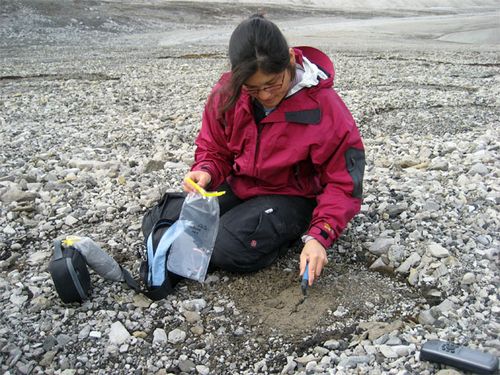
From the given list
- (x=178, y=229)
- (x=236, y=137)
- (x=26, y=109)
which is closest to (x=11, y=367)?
(x=178, y=229)

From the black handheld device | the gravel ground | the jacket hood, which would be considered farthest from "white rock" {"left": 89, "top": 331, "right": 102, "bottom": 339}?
the jacket hood

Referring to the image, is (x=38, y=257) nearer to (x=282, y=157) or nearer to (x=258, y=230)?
(x=258, y=230)

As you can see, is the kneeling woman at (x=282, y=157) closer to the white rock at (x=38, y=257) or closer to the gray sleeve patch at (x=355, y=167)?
the gray sleeve patch at (x=355, y=167)

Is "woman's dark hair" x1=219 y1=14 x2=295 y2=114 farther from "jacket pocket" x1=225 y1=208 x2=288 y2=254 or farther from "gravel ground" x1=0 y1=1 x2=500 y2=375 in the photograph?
"gravel ground" x1=0 y1=1 x2=500 y2=375

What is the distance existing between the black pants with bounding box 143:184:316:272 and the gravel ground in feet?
0.50

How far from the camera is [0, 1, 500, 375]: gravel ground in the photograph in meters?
3.07

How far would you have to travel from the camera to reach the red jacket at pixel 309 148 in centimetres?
350

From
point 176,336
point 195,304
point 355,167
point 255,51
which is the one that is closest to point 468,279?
point 355,167

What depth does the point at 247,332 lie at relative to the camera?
10.7ft

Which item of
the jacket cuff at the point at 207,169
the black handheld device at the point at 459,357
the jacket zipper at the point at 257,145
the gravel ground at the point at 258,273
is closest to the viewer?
the black handheld device at the point at 459,357

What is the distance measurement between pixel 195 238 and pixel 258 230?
0.47 metres

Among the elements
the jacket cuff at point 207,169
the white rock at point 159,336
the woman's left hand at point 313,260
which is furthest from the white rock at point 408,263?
the white rock at point 159,336

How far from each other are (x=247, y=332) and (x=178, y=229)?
36.8 inches

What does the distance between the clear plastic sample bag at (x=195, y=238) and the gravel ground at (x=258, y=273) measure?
0.15 m
